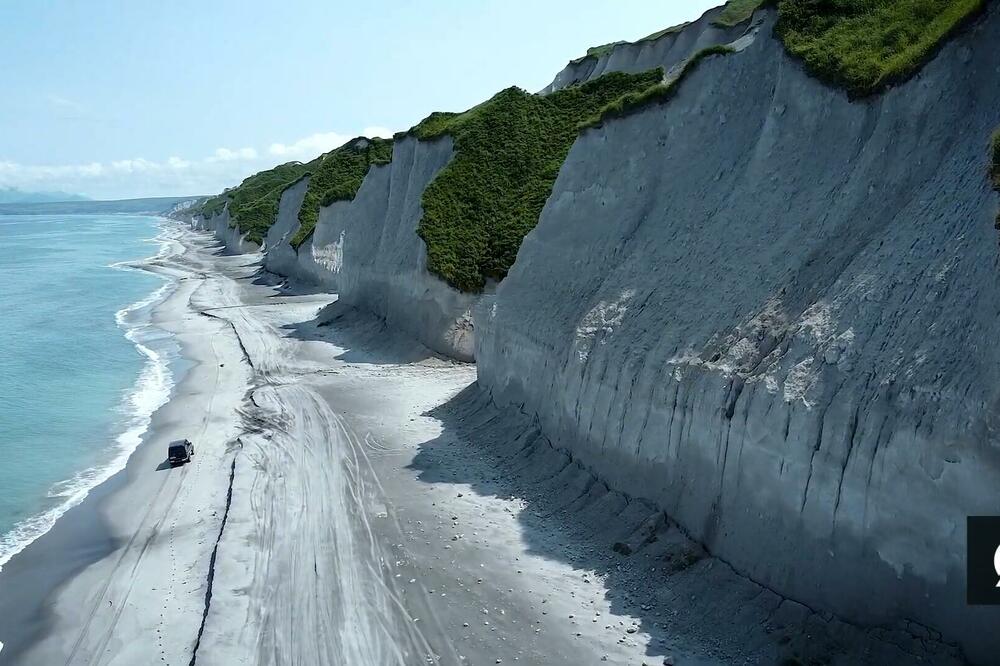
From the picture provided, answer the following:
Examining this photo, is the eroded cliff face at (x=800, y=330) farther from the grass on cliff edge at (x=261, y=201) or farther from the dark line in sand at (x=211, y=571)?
the grass on cliff edge at (x=261, y=201)

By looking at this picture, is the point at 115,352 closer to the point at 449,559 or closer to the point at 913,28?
the point at 449,559

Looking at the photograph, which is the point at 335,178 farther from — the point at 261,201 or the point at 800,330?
the point at 800,330

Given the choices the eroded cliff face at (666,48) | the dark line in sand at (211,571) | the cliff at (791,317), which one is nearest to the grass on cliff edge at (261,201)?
the eroded cliff face at (666,48)

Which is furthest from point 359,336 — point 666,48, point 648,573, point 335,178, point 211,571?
point 335,178

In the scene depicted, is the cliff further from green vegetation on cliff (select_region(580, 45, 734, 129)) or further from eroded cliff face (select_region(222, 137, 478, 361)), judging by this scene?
eroded cliff face (select_region(222, 137, 478, 361))

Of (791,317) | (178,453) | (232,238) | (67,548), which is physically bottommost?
(67,548)

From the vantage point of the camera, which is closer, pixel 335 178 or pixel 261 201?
pixel 335 178

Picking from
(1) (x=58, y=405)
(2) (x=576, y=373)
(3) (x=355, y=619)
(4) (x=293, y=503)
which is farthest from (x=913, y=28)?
(1) (x=58, y=405)

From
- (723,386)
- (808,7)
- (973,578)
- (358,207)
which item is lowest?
(973,578)
